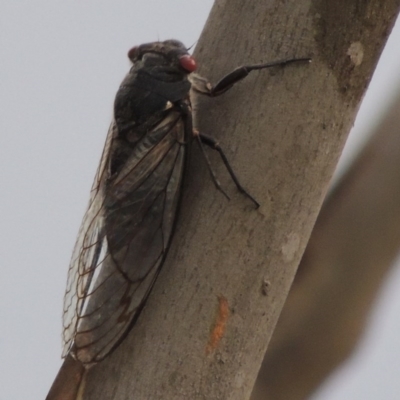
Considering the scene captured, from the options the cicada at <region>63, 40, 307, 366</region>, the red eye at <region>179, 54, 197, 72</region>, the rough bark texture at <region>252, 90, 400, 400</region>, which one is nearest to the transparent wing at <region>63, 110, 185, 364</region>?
the cicada at <region>63, 40, 307, 366</region>

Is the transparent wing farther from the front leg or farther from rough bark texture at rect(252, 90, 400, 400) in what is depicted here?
rough bark texture at rect(252, 90, 400, 400)

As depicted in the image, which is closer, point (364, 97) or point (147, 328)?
point (147, 328)

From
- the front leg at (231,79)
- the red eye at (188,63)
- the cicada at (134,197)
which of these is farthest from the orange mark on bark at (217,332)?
the red eye at (188,63)

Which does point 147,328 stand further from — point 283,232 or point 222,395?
point 283,232

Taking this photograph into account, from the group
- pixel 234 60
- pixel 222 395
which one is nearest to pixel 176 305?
pixel 222 395

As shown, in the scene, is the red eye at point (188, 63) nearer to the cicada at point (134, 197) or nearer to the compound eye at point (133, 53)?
the cicada at point (134, 197)

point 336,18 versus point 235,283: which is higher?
point 336,18
